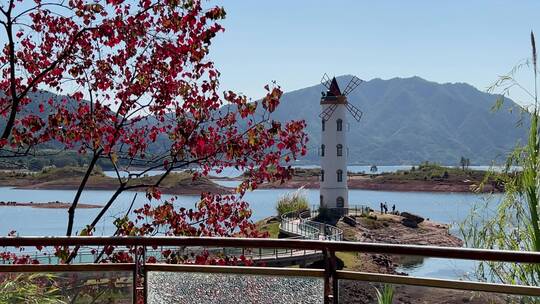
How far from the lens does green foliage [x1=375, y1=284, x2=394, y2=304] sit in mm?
3131

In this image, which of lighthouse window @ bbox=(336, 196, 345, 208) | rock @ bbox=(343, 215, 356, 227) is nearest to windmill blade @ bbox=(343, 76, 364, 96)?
lighthouse window @ bbox=(336, 196, 345, 208)

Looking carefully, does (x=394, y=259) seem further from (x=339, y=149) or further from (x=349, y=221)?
(x=339, y=149)

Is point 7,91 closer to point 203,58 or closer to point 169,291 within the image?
point 203,58

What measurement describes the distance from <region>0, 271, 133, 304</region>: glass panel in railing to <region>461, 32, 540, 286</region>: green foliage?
8.51 feet

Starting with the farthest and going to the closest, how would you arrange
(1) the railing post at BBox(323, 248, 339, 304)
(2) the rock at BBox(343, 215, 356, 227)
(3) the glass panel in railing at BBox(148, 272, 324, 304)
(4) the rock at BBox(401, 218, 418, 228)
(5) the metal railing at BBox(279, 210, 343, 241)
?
(4) the rock at BBox(401, 218, 418, 228) < (2) the rock at BBox(343, 215, 356, 227) < (5) the metal railing at BBox(279, 210, 343, 241) < (3) the glass panel in railing at BBox(148, 272, 324, 304) < (1) the railing post at BBox(323, 248, 339, 304)

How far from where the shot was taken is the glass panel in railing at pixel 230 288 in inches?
131

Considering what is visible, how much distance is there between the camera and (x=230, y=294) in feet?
11.4

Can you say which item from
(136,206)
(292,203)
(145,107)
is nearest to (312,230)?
(292,203)

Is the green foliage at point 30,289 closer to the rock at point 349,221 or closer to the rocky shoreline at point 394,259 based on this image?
the rocky shoreline at point 394,259

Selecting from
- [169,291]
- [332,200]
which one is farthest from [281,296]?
[332,200]

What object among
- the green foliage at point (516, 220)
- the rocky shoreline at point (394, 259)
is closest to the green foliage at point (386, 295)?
the rocky shoreline at point (394, 259)

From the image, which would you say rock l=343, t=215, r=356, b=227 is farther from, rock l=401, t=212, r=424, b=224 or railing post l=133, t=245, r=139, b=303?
railing post l=133, t=245, r=139, b=303

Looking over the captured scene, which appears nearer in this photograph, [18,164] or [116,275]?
[116,275]

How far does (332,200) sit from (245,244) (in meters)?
36.3
